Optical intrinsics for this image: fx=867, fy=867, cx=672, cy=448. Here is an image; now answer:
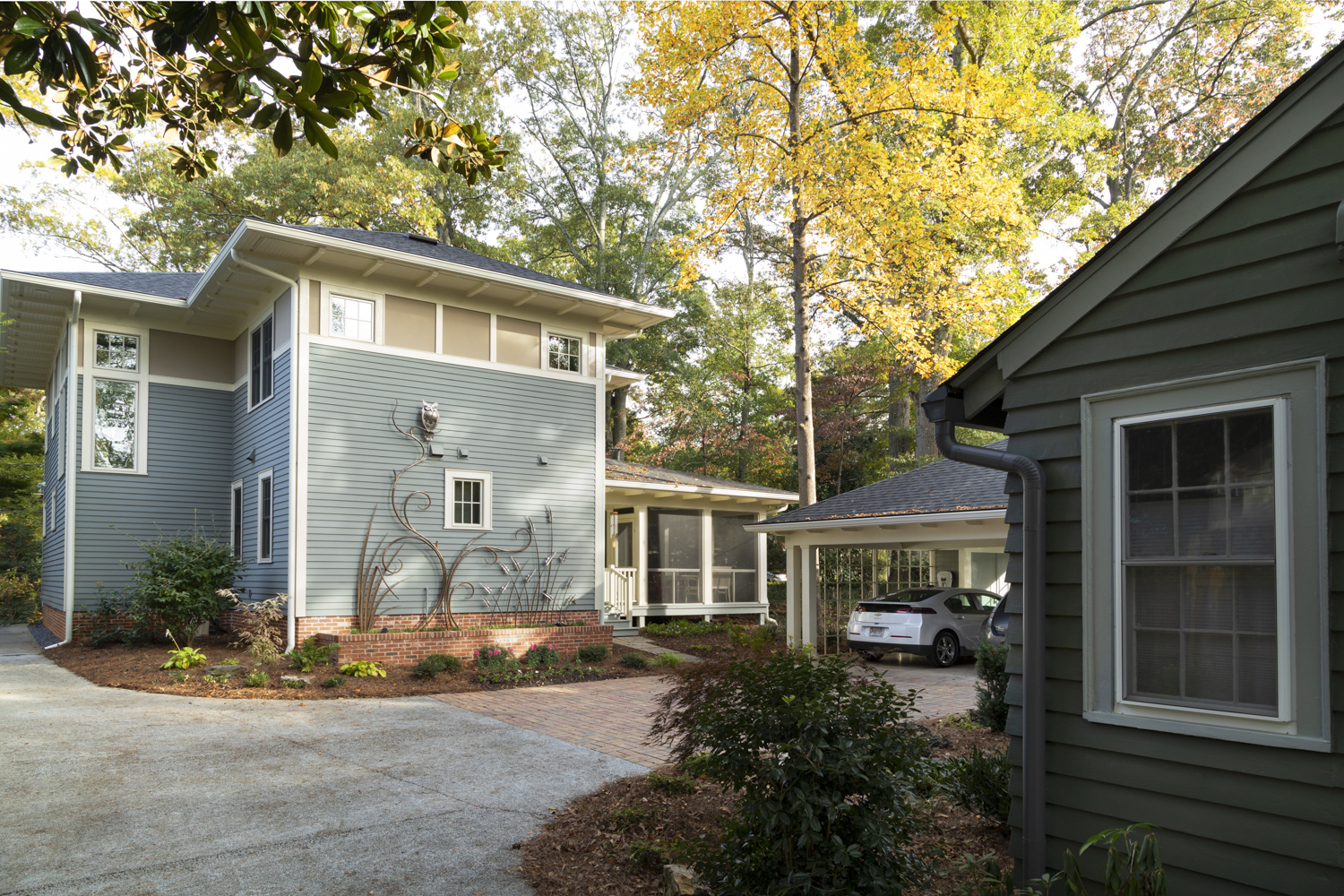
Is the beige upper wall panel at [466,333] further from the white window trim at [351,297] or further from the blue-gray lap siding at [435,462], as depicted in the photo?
the white window trim at [351,297]

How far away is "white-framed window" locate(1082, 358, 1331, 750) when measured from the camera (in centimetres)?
336

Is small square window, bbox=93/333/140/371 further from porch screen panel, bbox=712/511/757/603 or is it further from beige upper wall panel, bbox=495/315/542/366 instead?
porch screen panel, bbox=712/511/757/603

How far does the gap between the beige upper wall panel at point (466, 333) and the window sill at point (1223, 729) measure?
12.1 m

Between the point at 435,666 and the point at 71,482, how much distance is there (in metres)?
7.72

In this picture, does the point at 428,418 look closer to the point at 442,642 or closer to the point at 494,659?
the point at 442,642

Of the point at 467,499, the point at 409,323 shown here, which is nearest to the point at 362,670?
the point at 467,499

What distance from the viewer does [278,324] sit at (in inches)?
540

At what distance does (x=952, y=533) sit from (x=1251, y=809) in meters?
9.20

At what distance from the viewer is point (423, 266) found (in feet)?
43.7

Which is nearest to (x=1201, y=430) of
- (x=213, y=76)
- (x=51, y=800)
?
(x=213, y=76)

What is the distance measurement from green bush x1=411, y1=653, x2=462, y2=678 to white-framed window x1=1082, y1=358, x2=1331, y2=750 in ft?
30.8

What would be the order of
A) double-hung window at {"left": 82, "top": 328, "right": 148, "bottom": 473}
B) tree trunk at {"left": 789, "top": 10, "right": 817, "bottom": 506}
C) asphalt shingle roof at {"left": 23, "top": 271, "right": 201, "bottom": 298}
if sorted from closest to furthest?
asphalt shingle roof at {"left": 23, "top": 271, "right": 201, "bottom": 298}, double-hung window at {"left": 82, "top": 328, "right": 148, "bottom": 473}, tree trunk at {"left": 789, "top": 10, "right": 817, "bottom": 506}

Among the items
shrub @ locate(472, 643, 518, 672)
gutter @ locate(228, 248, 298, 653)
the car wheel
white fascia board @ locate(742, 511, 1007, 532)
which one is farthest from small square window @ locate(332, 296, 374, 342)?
the car wheel

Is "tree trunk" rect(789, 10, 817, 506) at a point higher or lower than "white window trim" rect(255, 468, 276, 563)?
higher
